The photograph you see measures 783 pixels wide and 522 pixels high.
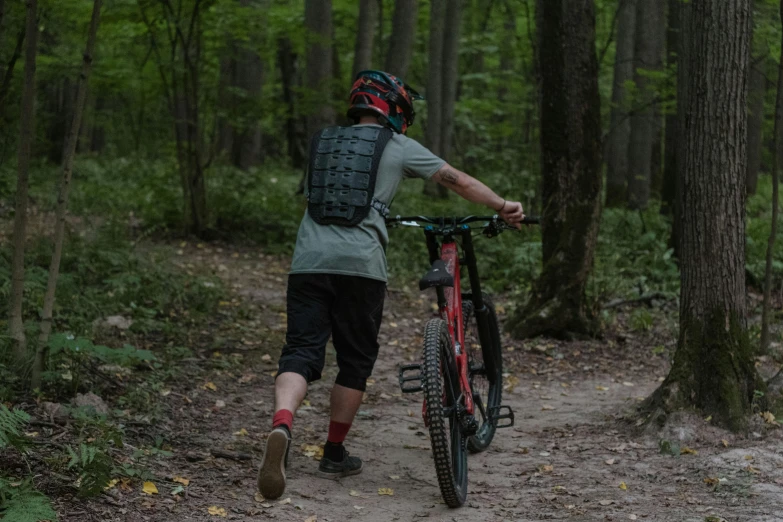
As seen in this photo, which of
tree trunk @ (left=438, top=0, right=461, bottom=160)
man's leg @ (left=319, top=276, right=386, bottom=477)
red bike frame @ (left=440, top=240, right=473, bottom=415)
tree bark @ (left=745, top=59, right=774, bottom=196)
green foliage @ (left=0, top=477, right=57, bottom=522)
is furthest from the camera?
tree trunk @ (left=438, top=0, right=461, bottom=160)

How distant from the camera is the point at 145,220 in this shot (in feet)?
39.3

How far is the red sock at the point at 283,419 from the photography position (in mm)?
3824

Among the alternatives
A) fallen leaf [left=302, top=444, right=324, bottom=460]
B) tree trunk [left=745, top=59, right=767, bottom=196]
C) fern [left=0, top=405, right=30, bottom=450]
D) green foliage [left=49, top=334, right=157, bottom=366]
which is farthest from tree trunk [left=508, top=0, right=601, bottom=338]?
tree trunk [left=745, top=59, right=767, bottom=196]

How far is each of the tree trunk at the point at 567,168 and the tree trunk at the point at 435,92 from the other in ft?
30.1

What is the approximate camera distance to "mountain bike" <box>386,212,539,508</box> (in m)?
4.03

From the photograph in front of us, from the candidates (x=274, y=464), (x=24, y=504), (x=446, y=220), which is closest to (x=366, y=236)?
(x=446, y=220)

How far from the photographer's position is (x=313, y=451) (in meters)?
5.13

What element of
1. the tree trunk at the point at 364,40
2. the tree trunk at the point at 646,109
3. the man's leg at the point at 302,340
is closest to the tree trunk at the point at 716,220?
the man's leg at the point at 302,340

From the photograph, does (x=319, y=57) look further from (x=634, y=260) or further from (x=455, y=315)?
(x=455, y=315)

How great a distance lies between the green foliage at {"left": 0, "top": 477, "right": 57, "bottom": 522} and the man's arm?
2333 mm

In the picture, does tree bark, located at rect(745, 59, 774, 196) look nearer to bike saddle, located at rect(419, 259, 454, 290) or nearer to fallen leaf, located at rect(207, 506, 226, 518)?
bike saddle, located at rect(419, 259, 454, 290)

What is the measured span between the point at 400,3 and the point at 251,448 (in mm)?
10677

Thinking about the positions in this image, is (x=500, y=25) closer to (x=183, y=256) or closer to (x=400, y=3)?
(x=400, y=3)

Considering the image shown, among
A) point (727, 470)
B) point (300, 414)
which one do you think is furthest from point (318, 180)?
point (727, 470)
